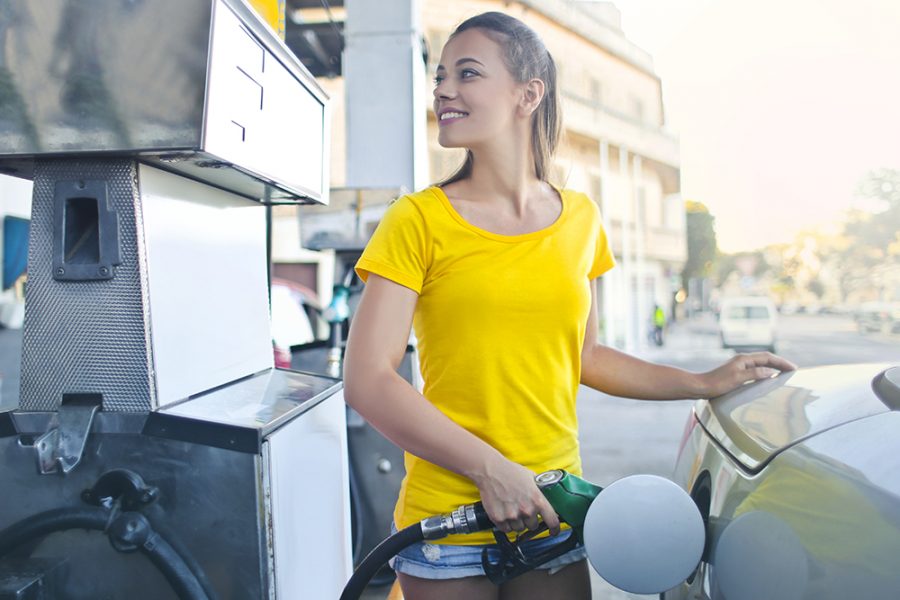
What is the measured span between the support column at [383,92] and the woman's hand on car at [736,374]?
3564 millimetres

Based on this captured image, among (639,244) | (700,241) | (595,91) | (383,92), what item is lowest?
(383,92)

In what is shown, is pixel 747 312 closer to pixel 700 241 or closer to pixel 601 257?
pixel 700 241

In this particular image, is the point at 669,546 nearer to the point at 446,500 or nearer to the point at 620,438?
the point at 446,500

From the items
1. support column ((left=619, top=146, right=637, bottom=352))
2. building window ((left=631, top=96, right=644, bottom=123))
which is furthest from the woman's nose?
building window ((left=631, top=96, right=644, bottom=123))

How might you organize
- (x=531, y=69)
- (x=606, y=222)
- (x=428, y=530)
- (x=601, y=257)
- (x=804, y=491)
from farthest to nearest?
(x=606, y=222) < (x=601, y=257) < (x=531, y=69) < (x=428, y=530) < (x=804, y=491)

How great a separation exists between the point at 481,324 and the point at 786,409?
0.60 m

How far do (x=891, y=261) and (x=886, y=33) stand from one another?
4.36ft

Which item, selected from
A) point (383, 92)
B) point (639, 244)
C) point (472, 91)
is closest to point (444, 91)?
point (472, 91)

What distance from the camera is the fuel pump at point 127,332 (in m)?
1.22

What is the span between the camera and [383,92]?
5066 mm

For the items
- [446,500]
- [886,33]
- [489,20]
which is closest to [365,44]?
[886,33]

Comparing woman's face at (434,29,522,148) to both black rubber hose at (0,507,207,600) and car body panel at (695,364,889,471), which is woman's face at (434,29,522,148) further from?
black rubber hose at (0,507,207,600)

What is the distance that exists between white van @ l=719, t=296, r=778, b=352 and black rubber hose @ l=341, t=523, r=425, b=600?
19523 millimetres

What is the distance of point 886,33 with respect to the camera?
2941mm
